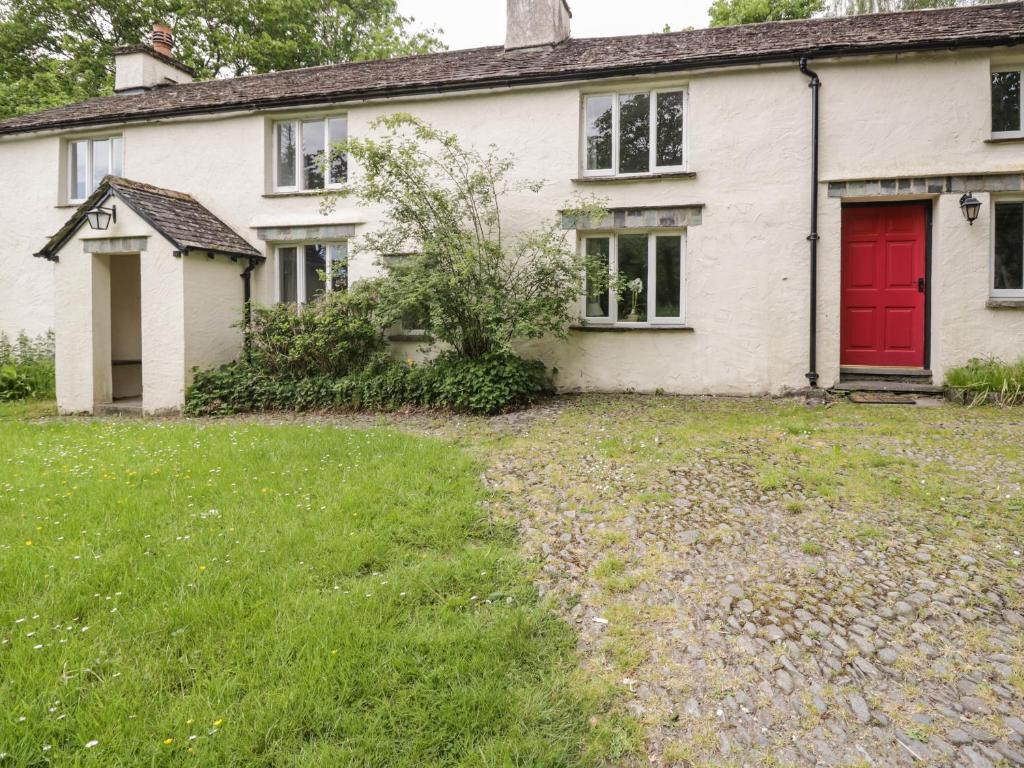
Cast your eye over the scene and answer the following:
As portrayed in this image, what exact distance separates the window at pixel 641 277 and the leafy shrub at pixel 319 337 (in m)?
3.97

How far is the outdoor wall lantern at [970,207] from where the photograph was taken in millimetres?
8719

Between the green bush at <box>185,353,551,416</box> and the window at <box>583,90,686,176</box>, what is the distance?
12.9 ft

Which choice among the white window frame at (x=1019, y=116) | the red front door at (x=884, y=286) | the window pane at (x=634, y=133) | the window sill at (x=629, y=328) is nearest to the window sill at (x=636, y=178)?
the window pane at (x=634, y=133)

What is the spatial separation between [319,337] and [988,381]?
34.0 ft

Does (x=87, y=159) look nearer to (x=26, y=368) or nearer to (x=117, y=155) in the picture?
(x=117, y=155)

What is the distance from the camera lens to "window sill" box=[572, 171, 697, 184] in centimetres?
991

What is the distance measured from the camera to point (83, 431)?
8.27m

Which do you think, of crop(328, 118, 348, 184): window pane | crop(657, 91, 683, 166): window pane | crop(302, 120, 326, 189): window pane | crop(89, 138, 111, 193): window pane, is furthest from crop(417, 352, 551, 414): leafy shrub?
crop(89, 138, 111, 193): window pane

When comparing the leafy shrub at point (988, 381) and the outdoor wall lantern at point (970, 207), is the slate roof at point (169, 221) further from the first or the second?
the leafy shrub at point (988, 381)

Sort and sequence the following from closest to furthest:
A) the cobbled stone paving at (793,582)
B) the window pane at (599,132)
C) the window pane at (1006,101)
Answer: the cobbled stone paving at (793,582) < the window pane at (1006,101) < the window pane at (599,132)

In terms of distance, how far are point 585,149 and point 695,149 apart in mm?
1896

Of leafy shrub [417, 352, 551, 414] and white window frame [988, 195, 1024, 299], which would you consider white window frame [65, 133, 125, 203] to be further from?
white window frame [988, 195, 1024, 299]

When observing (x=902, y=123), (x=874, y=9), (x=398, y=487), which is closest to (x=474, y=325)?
(x=398, y=487)

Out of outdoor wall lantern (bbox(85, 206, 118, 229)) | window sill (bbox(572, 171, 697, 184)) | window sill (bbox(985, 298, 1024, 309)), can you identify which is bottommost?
window sill (bbox(985, 298, 1024, 309))
